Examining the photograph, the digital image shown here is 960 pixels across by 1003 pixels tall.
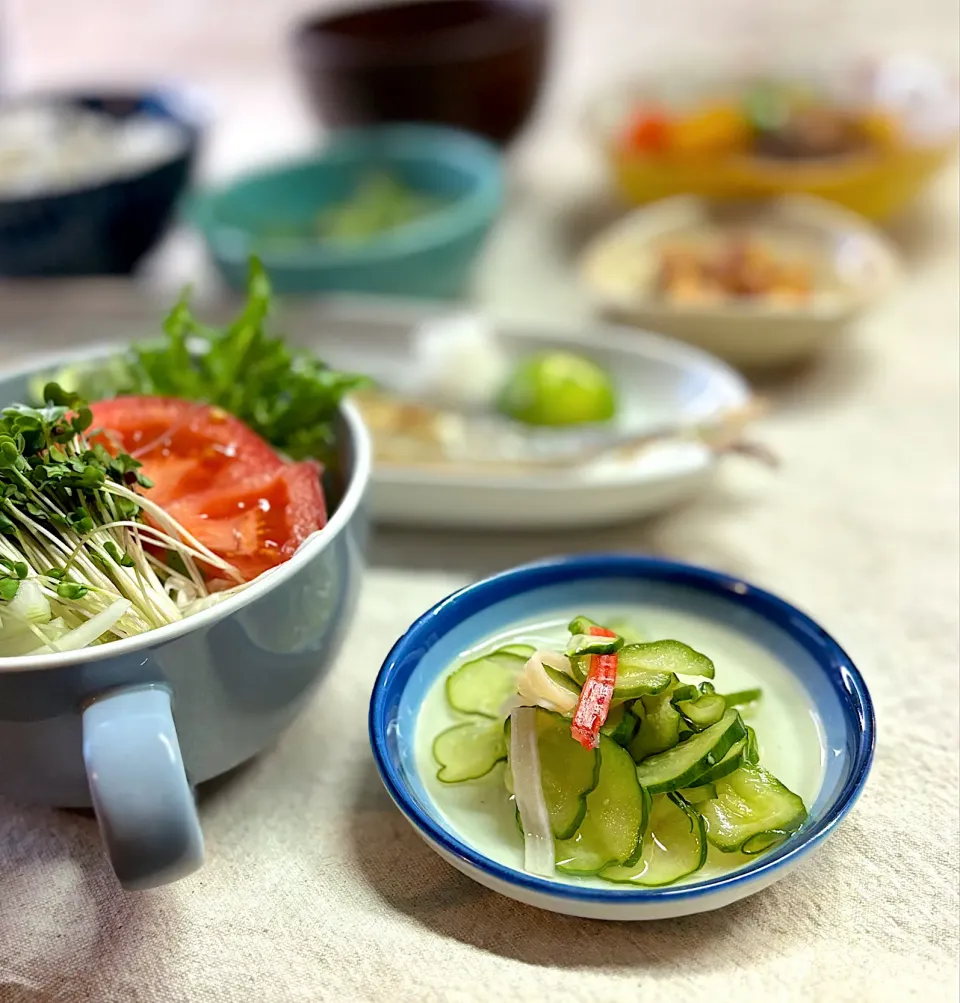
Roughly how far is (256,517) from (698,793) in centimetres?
37

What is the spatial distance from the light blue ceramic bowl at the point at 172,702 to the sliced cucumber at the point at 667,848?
261 mm

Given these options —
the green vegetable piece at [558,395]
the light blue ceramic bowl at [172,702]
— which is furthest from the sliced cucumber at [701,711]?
the green vegetable piece at [558,395]

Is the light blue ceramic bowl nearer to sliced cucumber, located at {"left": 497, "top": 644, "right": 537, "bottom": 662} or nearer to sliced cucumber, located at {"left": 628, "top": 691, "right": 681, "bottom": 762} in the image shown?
sliced cucumber, located at {"left": 497, "top": 644, "right": 537, "bottom": 662}

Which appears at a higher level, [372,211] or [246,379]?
[246,379]

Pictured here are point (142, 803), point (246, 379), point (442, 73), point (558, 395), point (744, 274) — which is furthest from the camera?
Answer: point (442, 73)

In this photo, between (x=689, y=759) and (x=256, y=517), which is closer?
(x=689, y=759)

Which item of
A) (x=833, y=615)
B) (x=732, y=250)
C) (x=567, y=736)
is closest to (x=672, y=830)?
(x=567, y=736)

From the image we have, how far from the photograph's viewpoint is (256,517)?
2.58ft

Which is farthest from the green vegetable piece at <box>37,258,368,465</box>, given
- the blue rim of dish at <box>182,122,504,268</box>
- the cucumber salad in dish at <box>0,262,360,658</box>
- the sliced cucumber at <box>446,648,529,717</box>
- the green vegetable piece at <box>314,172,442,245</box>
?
the green vegetable piece at <box>314,172,442,245</box>

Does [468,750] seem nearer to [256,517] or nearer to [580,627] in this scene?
[580,627]

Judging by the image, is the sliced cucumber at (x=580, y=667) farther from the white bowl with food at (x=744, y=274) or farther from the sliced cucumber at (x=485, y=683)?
the white bowl with food at (x=744, y=274)

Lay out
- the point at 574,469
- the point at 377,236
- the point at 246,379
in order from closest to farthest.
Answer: the point at 246,379
the point at 574,469
the point at 377,236

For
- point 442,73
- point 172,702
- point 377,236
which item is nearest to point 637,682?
point 172,702

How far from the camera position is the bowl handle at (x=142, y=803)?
57 cm
